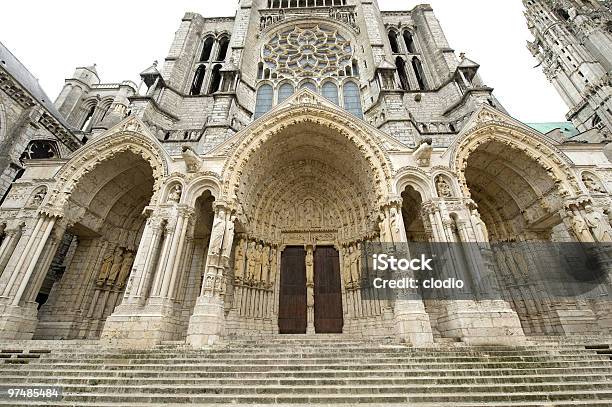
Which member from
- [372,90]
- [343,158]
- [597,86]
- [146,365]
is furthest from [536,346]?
[597,86]

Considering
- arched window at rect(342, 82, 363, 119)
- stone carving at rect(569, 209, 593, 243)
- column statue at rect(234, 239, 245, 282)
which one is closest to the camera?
stone carving at rect(569, 209, 593, 243)

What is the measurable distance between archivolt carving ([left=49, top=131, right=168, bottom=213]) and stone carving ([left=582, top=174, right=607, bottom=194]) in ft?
43.3

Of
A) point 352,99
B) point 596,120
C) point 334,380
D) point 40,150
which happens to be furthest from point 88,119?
point 596,120

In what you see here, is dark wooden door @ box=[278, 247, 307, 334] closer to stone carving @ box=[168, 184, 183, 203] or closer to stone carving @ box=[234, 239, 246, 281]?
stone carving @ box=[234, 239, 246, 281]

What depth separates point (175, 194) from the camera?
27.0ft

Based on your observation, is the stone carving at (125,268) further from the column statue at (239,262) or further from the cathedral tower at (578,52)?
the cathedral tower at (578,52)

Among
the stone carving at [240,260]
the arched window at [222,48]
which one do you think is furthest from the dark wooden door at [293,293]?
the arched window at [222,48]

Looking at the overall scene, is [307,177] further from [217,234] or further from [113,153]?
[113,153]

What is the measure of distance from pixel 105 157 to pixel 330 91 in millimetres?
10781

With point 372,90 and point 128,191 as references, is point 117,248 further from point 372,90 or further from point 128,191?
point 372,90

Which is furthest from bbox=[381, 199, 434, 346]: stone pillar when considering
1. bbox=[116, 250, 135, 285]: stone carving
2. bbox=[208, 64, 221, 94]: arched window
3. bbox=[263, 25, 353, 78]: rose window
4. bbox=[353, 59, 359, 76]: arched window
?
bbox=[208, 64, 221, 94]: arched window

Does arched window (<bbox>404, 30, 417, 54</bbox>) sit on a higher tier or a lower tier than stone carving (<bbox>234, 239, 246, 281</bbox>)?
higher

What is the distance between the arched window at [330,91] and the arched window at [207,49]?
7653 millimetres

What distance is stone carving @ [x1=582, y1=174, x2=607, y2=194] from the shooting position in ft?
26.9
